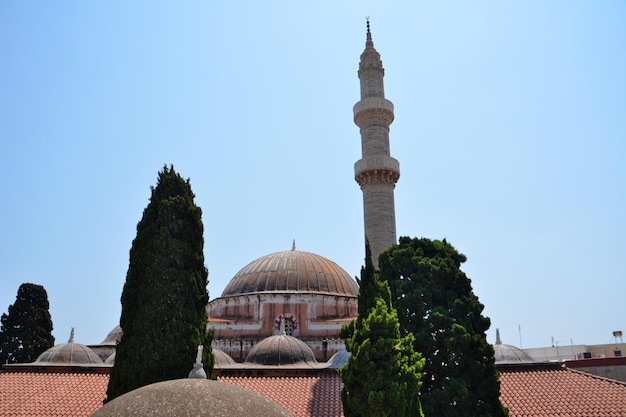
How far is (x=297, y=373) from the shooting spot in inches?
731

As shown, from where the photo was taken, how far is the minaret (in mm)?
27609

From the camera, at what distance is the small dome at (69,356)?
22188 mm

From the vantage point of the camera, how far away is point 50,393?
17.0 meters

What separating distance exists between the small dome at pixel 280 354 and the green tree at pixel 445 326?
629 cm

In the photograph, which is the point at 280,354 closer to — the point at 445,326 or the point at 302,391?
the point at 302,391

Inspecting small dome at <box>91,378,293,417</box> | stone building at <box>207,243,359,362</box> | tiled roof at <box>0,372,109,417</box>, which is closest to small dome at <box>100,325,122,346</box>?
stone building at <box>207,243,359,362</box>

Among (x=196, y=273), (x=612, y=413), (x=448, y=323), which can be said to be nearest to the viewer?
(x=196, y=273)

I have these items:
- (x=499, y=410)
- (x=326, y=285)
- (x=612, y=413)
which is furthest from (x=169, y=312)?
(x=326, y=285)

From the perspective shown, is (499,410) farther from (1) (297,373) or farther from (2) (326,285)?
(2) (326,285)

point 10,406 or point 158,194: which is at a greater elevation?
point 158,194

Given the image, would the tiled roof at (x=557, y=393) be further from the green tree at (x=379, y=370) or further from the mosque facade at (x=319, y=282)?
the mosque facade at (x=319, y=282)

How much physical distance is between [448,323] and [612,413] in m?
6.12

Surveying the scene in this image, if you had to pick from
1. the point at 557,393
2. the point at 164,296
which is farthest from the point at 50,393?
the point at 557,393

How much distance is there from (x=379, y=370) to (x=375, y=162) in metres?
17.7
